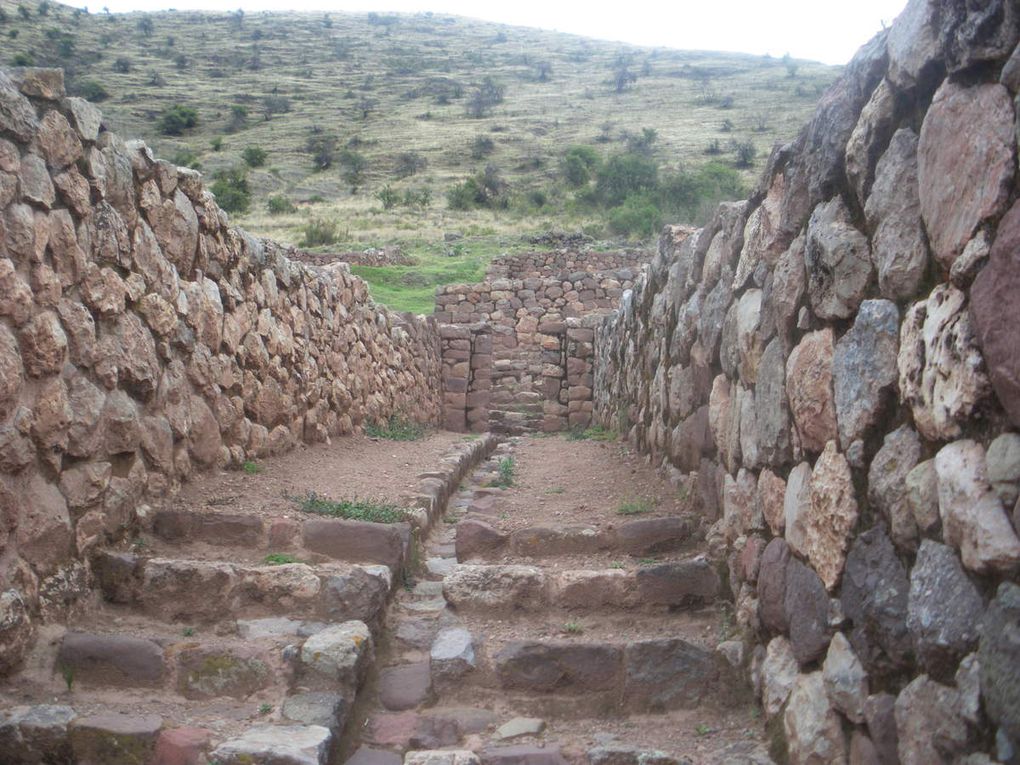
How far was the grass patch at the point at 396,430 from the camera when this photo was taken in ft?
28.0

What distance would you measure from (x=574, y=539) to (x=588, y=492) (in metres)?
1.33

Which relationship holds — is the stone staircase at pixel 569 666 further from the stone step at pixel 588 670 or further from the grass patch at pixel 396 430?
the grass patch at pixel 396 430

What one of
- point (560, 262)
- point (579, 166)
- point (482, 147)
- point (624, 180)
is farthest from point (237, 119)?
point (560, 262)

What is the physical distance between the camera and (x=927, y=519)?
193cm

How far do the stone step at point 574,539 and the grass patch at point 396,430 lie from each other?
384cm

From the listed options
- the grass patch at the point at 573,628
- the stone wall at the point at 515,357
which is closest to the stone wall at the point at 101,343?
the grass patch at the point at 573,628

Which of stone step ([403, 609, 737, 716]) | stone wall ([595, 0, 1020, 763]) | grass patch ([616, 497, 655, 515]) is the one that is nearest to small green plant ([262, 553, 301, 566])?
stone step ([403, 609, 737, 716])

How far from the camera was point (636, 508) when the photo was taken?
15.6 ft

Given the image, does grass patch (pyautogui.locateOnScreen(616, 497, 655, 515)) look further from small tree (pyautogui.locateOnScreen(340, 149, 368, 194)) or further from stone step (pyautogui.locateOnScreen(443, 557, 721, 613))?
small tree (pyautogui.locateOnScreen(340, 149, 368, 194))

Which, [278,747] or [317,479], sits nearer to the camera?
[278,747]

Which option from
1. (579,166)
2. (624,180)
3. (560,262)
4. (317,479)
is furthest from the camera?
(579,166)

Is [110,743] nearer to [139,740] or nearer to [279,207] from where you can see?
[139,740]

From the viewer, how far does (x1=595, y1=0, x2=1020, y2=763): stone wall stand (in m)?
1.68

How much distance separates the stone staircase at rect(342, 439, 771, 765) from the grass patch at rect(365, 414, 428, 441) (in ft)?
14.1
